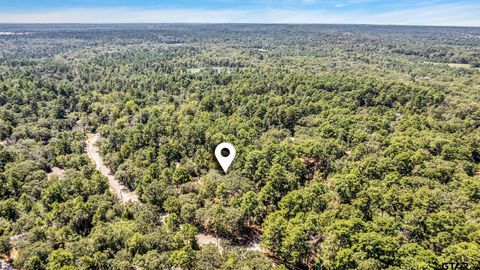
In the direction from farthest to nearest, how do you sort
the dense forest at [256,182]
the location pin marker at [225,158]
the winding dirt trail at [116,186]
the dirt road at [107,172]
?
the dirt road at [107,172], the location pin marker at [225,158], the winding dirt trail at [116,186], the dense forest at [256,182]

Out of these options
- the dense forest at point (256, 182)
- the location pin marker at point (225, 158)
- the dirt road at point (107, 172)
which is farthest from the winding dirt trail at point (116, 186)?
the location pin marker at point (225, 158)

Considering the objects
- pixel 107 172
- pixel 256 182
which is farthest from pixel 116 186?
pixel 256 182

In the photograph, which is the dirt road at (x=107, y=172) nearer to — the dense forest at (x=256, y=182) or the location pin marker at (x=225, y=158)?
the dense forest at (x=256, y=182)

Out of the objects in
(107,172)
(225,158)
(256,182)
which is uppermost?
(225,158)

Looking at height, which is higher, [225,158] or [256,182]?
[225,158]

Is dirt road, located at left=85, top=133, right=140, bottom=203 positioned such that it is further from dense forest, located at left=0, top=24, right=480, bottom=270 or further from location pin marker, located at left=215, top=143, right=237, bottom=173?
location pin marker, located at left=215, top=143, right=237, bottom=173

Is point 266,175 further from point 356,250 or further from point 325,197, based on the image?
point 356,250

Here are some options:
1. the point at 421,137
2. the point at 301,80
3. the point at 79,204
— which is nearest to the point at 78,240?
the point at 79,204

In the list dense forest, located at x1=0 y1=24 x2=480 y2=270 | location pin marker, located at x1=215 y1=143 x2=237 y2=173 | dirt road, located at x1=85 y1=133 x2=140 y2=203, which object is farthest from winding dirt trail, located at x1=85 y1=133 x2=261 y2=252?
location pin marker, located at x1=215 y1=143 x2=237 y2=173

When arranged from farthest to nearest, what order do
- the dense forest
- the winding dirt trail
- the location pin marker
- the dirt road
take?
the dirt road → the location pin marker → the winding dirt trail → the dense forest

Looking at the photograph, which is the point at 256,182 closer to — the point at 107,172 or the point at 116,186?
the point at 116,186

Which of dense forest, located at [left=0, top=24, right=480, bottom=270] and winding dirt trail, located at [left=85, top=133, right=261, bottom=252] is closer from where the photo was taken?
dense forest, located at [left=0, top=24, right=480, bottom=270]
